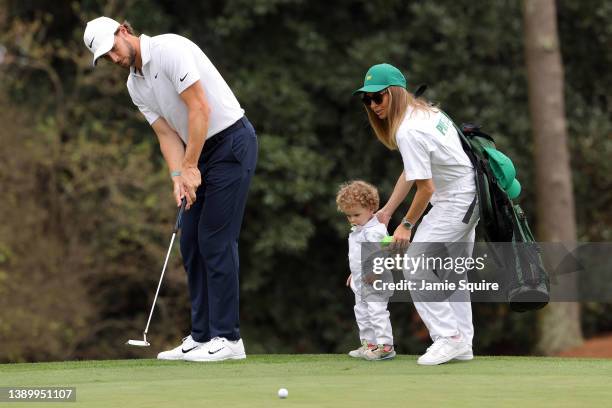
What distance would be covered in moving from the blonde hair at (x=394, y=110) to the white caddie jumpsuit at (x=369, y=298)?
0.58 m

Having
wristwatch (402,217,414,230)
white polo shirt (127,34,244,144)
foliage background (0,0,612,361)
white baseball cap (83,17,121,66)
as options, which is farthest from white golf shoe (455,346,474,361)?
foliage background (0,0,612,361)

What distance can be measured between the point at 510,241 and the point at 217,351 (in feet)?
5.91

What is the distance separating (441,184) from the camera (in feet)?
22.1

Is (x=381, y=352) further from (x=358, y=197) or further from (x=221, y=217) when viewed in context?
(x=221, y=217)

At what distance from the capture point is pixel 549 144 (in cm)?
1570

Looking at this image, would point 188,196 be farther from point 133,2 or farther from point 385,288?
point 133,2

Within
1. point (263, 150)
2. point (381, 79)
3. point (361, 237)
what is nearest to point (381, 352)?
point (361, 237)

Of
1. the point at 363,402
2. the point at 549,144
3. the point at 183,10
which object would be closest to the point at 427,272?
the point at 363,402

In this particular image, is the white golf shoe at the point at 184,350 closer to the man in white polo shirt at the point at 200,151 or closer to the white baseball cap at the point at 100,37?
the man in white polo shirt at the point at 200,151

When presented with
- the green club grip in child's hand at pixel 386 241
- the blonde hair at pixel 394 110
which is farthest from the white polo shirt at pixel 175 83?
the green club grip in child's hand at pixel 386 241

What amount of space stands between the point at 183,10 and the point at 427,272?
1185cm

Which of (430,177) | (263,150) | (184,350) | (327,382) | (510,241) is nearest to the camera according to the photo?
(327,382)

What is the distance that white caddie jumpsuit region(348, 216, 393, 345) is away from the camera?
7039mm

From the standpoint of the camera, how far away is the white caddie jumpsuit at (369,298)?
23.1ft
